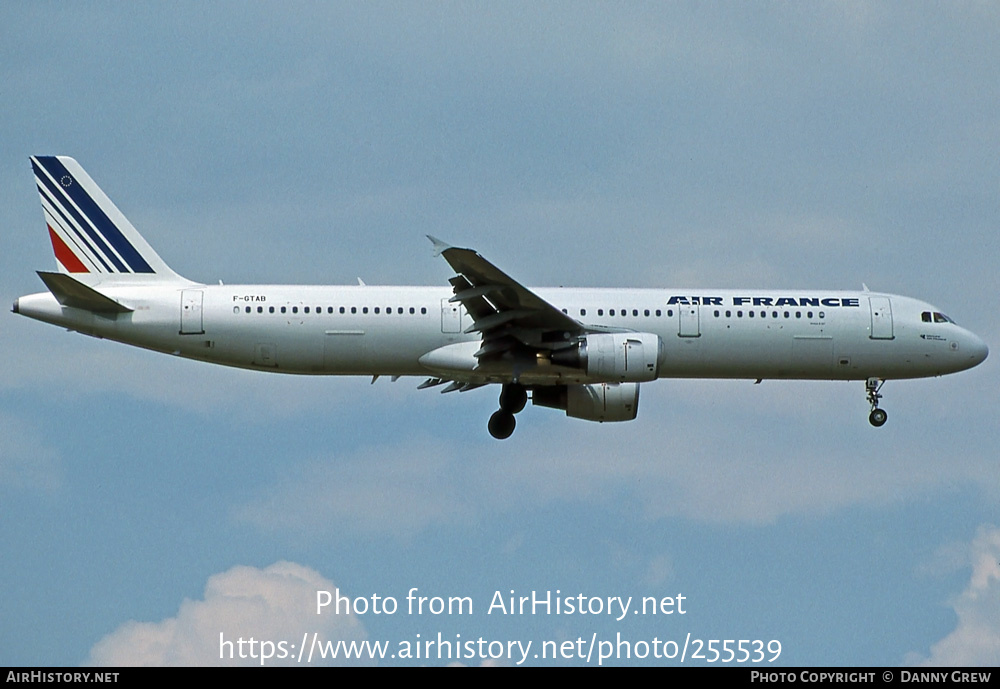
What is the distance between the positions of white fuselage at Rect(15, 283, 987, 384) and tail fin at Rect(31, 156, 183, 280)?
82 centimetres

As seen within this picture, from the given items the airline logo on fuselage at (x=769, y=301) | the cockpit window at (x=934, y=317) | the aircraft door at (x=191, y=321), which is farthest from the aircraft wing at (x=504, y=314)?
the cockpit window at (x=934, y=317)

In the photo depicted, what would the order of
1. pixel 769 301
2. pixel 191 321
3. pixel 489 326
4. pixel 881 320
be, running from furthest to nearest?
pixel 881 320
pixel 769 301
pixel 191 321
pixel 489 326

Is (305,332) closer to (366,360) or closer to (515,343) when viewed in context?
(366,360)

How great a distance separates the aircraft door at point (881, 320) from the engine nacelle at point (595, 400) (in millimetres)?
6538

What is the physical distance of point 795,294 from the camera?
37938 mm

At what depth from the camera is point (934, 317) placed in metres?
38.6

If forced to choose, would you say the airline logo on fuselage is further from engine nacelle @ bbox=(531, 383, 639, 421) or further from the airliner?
engine nacelle @ bbox=(531, 383, 639, 421)

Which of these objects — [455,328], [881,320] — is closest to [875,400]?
[881,320]

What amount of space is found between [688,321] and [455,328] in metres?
6.10

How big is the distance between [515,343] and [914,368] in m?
11.2

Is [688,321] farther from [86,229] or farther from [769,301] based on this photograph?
[86,229]

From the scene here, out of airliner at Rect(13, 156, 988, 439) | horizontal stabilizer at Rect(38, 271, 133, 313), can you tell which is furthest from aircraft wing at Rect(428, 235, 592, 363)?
horizontal stabilizer at Rect(38, 271, 133, 313)
